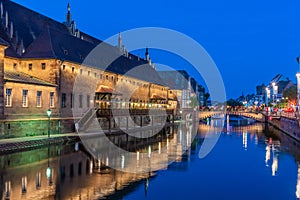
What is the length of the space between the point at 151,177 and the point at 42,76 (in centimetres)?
2489

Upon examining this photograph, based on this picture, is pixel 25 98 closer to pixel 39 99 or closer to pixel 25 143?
pixel 39 99

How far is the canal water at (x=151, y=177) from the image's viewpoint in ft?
53.7

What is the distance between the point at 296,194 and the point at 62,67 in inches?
1215

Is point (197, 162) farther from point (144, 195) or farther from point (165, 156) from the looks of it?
point (144, 195)

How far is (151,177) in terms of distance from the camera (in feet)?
65.2

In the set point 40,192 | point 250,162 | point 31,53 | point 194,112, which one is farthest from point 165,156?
point 194,112

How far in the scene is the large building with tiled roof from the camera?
3366 cm

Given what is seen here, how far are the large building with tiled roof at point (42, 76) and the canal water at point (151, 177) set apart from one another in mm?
6994

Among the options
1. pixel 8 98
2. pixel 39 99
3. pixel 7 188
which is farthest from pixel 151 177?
pixel 39 99

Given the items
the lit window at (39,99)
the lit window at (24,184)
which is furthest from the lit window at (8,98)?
the lit window at (24,184)

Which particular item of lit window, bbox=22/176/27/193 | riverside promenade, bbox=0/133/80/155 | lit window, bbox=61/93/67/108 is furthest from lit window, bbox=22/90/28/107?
lit window, bbox=22/176/27/193

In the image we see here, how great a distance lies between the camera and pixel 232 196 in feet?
54.6

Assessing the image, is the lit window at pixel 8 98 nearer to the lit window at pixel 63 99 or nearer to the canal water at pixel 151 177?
the canal water at pixel 151 177

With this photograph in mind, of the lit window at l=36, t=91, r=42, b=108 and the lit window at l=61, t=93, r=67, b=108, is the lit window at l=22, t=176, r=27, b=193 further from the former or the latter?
the lit window at l=61, t=93, r=67, b=108
